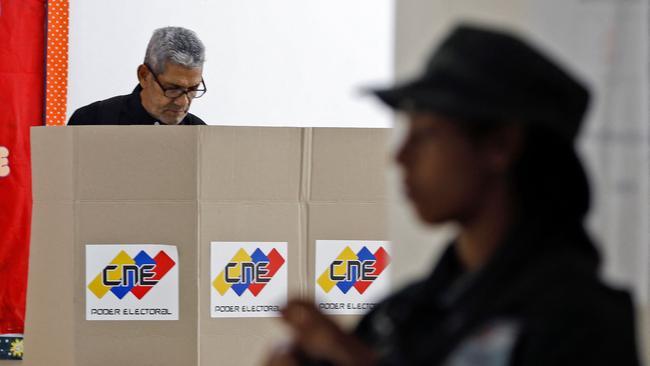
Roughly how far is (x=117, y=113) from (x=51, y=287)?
0.76 metres

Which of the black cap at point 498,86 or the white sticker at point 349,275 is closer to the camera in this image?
the black cap at point 498,86

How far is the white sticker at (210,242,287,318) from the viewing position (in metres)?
1.86

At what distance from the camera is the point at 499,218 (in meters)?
0.70

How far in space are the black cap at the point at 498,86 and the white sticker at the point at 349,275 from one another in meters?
1.19

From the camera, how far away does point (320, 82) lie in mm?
3611

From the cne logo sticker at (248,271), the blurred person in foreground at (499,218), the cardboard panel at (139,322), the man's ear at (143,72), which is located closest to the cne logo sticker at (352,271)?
the cne logo sticker at (248,271)

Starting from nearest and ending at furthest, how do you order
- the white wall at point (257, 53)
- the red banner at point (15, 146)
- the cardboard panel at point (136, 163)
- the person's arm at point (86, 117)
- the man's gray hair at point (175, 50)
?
the cardboard panel at point (136, 163) → the man's gray hair at point (175, 50) → the person's arm at point (86, 117) → the red banner at point (15, 146) → the white wall at point (257, 53)

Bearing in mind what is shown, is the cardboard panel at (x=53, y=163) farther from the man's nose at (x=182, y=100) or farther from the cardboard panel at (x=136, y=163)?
the man's nose at (x=182, y=100)

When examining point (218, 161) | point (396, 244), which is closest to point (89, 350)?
point (218, 161)

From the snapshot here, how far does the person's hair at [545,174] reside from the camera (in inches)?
26.8

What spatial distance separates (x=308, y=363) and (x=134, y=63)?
9.73 feet

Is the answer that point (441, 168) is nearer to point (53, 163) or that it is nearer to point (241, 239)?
point (241, 239)

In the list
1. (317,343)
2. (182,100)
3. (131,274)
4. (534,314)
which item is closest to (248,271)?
(131,274)

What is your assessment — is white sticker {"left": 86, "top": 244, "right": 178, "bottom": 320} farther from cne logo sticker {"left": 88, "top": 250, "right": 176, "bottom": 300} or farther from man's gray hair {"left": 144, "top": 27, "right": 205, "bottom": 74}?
man's gray hair {"left": 144, "top": 27, "right": 205, "bottom": 74}
